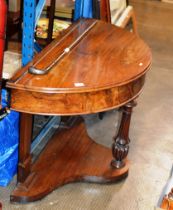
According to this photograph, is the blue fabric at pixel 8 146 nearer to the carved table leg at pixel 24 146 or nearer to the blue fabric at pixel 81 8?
the carved table leg at pixel 24 146

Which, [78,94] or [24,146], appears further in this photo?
[24,146]

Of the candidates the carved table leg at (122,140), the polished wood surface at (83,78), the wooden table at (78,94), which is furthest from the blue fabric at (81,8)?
the carved table leg at (122,140)

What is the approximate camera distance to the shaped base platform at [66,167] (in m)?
1.86

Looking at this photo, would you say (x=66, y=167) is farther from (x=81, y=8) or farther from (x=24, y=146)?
(x=81, y=8)

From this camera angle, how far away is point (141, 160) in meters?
2.24

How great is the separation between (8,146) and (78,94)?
2.32 feet

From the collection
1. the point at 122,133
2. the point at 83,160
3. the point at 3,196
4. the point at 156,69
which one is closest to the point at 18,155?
the point at 3,196

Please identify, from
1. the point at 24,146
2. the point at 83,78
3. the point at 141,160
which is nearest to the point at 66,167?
the point at 24,146

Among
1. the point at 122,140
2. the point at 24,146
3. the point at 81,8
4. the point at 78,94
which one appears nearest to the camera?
the point at 78,94

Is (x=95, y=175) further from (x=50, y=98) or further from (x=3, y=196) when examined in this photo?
(x=50, y=98)

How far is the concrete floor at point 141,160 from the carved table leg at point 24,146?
14cm

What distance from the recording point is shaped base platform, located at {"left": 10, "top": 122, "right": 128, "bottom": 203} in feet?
6.12

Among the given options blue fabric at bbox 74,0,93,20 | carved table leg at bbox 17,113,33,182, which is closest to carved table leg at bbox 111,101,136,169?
carved table leg at bbox 17,113,33,182

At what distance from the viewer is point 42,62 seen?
4.81 feet
